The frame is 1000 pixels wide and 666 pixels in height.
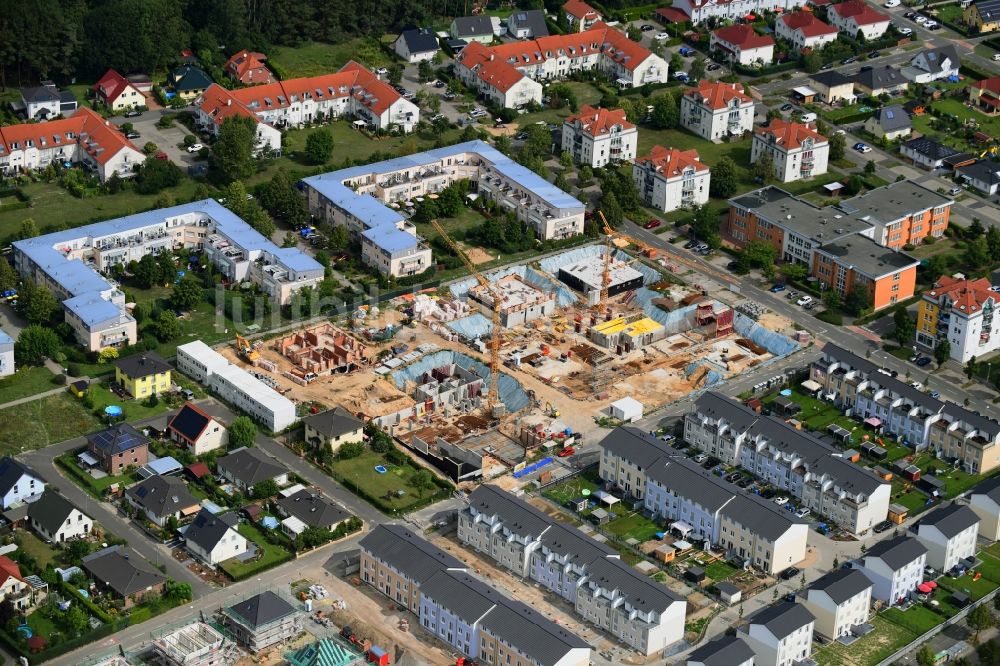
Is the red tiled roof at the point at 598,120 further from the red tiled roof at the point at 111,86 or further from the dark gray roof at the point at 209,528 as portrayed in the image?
the dark gray roof at the point at 209,528

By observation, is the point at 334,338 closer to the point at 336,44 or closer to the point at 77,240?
the point at 77,240

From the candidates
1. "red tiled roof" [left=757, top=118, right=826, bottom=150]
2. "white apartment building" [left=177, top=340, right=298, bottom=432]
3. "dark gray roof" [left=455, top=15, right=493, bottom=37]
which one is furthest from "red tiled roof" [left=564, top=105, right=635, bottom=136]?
"white apartment building" [left=177, top=340, right=298, bottom=432]

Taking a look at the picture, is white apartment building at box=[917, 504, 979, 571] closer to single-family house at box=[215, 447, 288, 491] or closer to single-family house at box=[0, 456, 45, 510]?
single-family house at box=[215, 447, 288, 491]

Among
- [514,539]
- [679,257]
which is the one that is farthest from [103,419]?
[679,257]

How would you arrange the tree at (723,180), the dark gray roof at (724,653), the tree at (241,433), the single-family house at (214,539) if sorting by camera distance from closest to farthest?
the dark gray roof at (724,653)
the single-family house at (214,539)
the tree at (241,433)
the tree at (723,180)

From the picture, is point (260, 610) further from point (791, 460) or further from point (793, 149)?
point (793, 149)

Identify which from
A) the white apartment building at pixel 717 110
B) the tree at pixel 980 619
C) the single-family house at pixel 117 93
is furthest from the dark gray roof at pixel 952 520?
the single-family house at pixel 117 93
